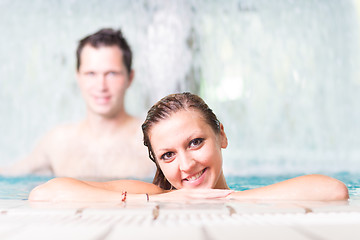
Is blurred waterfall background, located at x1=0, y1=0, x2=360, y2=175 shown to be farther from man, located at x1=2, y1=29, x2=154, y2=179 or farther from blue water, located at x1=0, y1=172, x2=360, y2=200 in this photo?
blue water, located at x1=0, y1=172, x2=360, y2=200

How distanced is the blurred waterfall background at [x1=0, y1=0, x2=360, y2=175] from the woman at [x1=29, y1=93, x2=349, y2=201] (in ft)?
18.2

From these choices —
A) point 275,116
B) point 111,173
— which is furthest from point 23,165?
point 275,116

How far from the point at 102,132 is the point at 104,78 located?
86 cm

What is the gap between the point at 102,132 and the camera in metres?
6.43

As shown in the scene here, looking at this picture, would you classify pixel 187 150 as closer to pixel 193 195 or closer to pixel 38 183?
pixel 193 195

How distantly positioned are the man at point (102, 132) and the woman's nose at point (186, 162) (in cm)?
378

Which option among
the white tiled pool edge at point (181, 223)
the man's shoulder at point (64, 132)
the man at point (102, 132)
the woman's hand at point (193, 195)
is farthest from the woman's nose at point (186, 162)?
the man's shoulder at point (64, 132)

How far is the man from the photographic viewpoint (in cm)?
599

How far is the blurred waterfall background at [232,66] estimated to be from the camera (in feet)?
25.8

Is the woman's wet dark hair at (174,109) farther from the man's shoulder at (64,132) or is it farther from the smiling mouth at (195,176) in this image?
the man's shoulder at (64,132)

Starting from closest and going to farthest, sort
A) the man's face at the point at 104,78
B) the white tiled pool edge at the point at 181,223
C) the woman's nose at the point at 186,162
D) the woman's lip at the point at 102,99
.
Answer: the white tiled pool edge at the point at 181,223 < the woman's nose at the point at 186,162 < the man's face at the point at 104,78 < the woman's lip at the point at 102,99

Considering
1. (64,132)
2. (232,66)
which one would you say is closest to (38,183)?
(64,132)

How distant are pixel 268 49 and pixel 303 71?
787 mm

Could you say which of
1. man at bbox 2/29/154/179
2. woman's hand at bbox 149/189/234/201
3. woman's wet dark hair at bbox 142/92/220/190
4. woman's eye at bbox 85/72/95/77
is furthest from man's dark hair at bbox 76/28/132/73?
woman's hand at bbox 149/189/234/201
